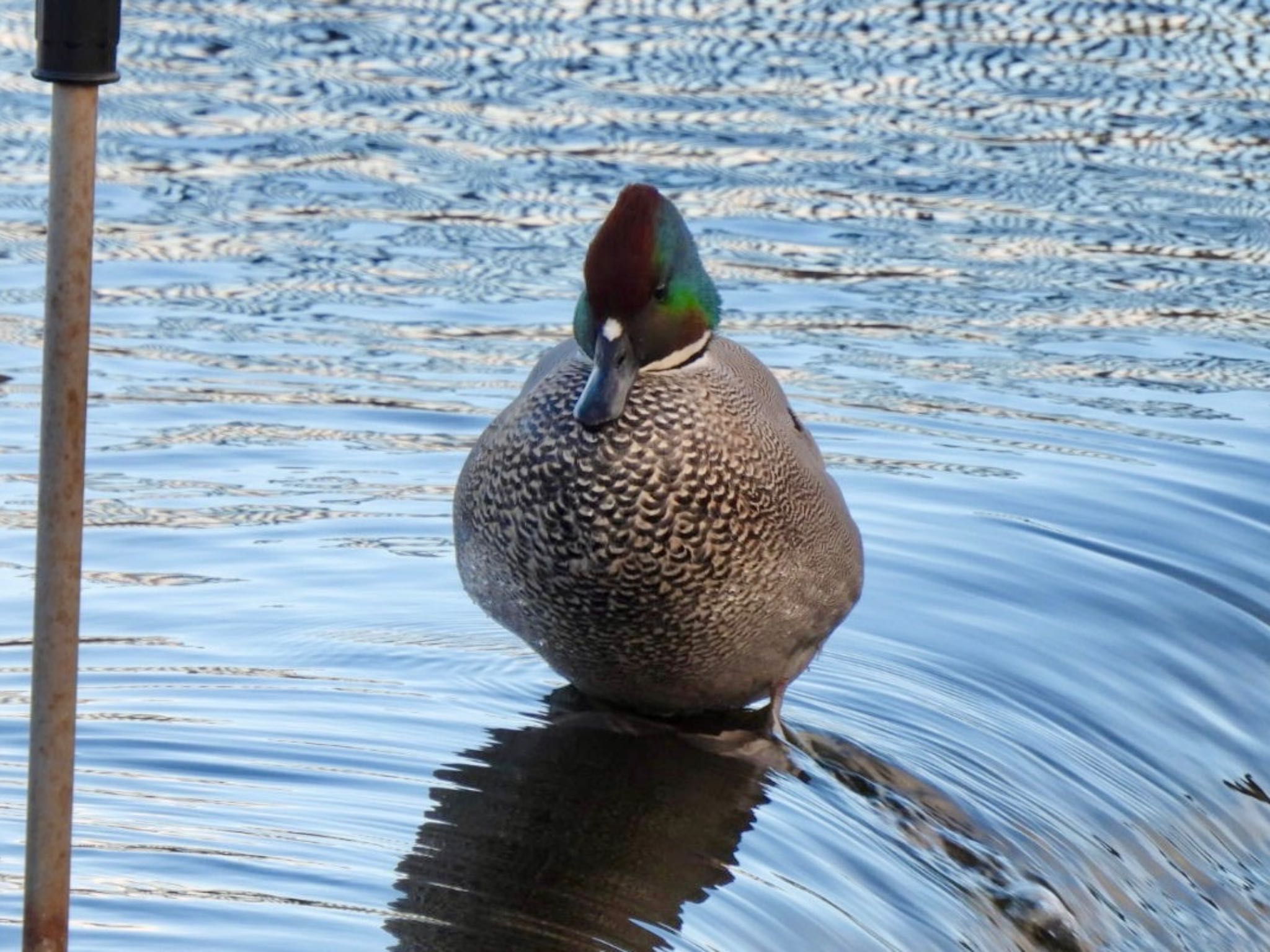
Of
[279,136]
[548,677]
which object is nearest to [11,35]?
[279,136]

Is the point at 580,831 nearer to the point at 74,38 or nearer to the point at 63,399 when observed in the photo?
the point at 63,399

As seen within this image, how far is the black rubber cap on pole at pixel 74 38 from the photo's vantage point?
2.76m

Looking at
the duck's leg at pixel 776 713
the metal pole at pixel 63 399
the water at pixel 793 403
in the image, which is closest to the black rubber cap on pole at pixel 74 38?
the metal pole at pixel 63 399

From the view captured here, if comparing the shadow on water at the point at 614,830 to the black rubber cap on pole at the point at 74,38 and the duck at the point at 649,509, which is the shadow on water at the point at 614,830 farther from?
the black rubber cap on pole at the point at 74,38

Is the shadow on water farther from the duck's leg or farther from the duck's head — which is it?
the duck's head

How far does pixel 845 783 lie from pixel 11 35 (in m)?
8.73

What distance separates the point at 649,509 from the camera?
4801 millimetres

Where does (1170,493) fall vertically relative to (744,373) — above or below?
below

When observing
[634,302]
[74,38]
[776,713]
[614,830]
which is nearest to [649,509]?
[634,302]

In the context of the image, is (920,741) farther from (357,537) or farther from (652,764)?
(357,537)

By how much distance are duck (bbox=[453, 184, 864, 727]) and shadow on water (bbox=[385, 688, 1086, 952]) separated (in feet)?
0.44

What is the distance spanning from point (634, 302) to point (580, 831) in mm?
1095

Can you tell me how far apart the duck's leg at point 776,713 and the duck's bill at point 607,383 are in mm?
784

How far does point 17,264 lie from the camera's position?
9.77m
